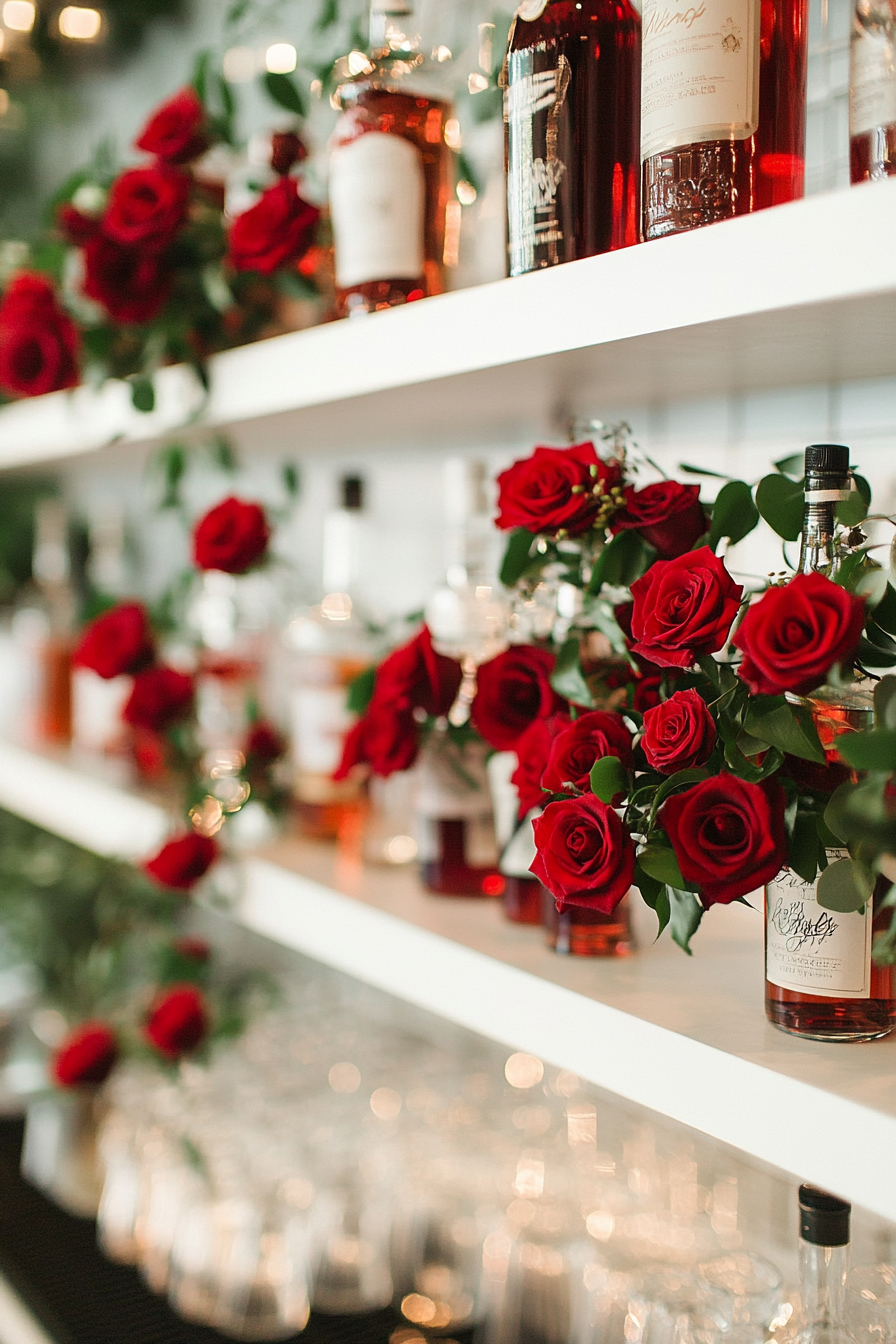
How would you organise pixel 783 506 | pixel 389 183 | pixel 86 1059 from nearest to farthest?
pixel 783 506, pixel 389 183, pixel 86 1059

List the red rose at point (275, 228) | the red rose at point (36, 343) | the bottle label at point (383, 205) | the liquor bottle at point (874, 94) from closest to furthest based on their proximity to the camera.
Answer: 1. the liquor bottle at point (874, 94)
2. the bottle label at point (383, 205)
3. the red rose at point (275, 228)
4. the red rose at point (36, 343)

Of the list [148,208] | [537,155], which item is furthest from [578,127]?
[148,208]

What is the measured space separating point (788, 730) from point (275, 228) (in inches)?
24.4

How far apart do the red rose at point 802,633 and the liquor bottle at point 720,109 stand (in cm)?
23

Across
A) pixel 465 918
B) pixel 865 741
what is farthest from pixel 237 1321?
pixel 865 741

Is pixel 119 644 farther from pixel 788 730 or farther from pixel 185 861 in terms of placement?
pixel 788 730

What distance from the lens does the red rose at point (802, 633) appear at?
0.49 m

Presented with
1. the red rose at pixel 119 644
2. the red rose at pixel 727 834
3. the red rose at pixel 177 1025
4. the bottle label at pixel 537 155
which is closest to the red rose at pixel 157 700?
the red rose at pixel 119 644

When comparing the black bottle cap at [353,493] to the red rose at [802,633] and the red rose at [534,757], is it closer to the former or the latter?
the red rose at [534,757]

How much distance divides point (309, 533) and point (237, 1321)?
0.88m

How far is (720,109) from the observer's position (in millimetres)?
594

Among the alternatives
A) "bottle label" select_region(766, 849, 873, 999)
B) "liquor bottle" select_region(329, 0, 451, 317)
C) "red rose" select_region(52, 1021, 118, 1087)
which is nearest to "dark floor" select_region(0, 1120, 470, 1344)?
"red rose" select_region(52, 1021, 118, 1087)

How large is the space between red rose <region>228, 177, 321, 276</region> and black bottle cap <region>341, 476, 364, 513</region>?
0.78 feet

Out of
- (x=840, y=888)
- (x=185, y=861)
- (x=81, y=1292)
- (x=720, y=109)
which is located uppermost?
(x=720, y=109)
